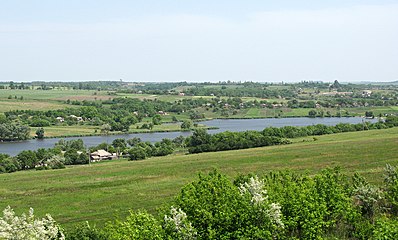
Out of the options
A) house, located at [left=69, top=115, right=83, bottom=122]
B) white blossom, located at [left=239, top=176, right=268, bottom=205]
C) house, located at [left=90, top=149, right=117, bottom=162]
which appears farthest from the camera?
house, located at [left=69, top=115, right=83, bottom=122]

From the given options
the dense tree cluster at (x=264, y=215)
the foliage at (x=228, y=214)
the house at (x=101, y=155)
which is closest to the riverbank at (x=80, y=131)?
the house at (x=101, y=155)

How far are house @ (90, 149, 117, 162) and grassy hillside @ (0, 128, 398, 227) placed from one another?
73.4 ft

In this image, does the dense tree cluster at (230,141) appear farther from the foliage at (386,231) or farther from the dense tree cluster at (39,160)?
the foliage at (386,231)

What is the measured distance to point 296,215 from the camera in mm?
25781

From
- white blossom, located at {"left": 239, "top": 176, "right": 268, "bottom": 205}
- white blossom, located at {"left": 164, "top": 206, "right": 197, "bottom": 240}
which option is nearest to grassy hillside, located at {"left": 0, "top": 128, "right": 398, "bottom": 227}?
white blossom, located at {"left": 164, "top": 206, "right": 197, "bottom": 240}

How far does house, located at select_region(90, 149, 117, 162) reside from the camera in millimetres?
87637

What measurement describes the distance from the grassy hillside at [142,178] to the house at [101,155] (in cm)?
2236

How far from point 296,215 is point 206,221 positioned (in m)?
5.00

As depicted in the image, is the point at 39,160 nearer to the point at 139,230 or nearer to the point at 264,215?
the point at 139,230

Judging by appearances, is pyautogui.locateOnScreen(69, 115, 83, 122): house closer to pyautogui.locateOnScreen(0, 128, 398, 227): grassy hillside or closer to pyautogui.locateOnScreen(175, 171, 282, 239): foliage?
pyautogui.locateOnScreen(0, 128, 398, 227): grassy hillside

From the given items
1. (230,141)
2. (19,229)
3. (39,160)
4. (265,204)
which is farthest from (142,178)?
(19,229)

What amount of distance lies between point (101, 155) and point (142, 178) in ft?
121

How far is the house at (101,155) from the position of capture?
3450 inches

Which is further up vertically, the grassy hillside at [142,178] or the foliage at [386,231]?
the foliage at [386,231]
